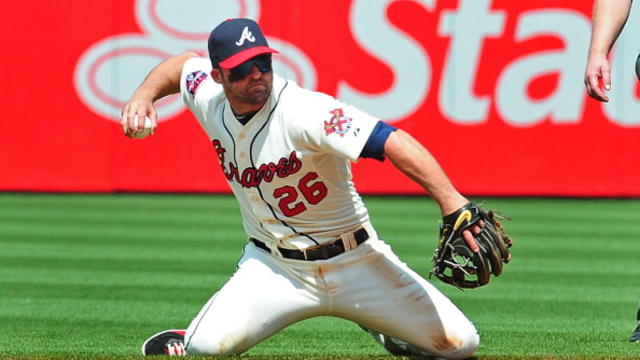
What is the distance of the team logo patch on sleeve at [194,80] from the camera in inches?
227

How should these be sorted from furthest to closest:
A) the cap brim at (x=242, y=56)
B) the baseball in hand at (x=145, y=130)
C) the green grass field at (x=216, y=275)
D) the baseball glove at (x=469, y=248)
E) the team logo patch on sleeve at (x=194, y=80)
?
the green grass field at (x=216, y=275) < the team logo patch on sleeve at (x=194, y=80) < the baseball in hand at (x=145, y=130) < the cap brim at (x=242, y=56) < the baseball glove at (x=469, y=248)

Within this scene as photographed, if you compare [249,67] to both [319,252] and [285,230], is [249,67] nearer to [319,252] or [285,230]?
[285,230]

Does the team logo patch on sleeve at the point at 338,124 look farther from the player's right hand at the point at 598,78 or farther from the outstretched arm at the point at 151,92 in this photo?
the player's right hand at the point at 598,78

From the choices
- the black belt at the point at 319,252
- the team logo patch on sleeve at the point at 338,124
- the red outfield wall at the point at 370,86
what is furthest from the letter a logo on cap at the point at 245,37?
the red outfield wall at the point at 370,86

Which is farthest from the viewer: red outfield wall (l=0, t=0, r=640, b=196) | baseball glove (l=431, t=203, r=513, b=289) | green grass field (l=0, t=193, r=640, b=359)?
red outfield wall (l=0, t=0, r=640, b=196)

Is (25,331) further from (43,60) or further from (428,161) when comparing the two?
(43,60)

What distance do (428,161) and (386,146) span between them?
0.65 feet

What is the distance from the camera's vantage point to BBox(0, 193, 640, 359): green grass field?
21.7 feet

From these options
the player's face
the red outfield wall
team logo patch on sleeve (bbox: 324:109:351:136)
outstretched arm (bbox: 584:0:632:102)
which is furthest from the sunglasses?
the red outfield wall

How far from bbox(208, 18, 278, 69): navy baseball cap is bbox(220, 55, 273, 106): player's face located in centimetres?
3

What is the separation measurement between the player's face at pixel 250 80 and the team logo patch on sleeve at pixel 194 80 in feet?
1.52

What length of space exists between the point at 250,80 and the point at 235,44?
17 cm

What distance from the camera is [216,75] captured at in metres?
5.35

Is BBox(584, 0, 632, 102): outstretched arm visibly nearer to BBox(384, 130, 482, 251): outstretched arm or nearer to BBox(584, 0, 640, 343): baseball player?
BBox(584, 0, 640, 343): baseball player
